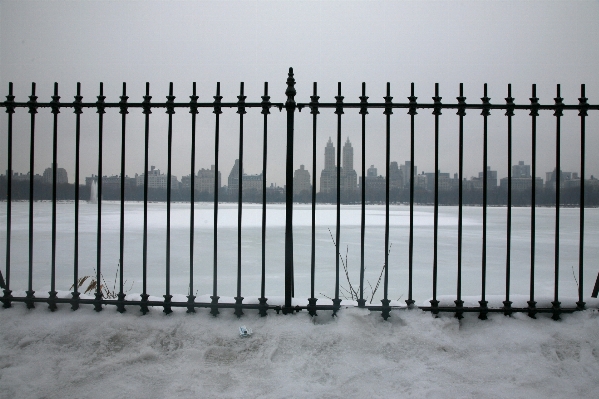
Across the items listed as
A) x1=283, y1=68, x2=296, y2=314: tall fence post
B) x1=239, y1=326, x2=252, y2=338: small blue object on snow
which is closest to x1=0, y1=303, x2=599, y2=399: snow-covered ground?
x1=239, y1=326, x2=252, y2=338: small blue object on snow

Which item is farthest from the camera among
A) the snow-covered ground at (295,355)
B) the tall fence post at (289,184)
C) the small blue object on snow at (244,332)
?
the tall fence post at (289,184)

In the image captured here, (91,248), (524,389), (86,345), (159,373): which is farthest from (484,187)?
(91,248)

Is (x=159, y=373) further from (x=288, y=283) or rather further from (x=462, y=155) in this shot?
(x=462, y=155)

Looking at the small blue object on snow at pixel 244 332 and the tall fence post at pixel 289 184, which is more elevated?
the tall fence post at pixel 289 184

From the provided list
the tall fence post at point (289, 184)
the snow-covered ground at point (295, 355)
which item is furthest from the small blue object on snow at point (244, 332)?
the tall fence post at point (289, 184)

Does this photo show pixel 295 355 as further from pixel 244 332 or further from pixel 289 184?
pixel 289 184

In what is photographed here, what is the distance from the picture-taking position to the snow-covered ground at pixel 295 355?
2.36 meters

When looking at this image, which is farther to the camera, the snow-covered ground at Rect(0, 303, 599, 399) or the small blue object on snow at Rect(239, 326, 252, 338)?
the small blue object on snow at Rect(239, 326, 252, 338)

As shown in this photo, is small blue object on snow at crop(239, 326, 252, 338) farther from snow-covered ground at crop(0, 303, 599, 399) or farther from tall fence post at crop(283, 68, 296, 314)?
tall fence post at crop(283, 68, 296, 314)

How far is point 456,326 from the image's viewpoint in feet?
9.42

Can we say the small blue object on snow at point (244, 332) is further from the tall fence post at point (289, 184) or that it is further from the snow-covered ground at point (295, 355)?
the tall fence post at point (289, 184)

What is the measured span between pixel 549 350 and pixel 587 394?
1.21 ft

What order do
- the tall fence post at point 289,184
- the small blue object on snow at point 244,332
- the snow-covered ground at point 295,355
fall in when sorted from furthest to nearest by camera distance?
the tall fence post at point 289,184 → the small blue object on snow at point 244,332 → the snow-covered ground at point 295,355

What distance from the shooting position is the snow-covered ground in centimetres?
236
